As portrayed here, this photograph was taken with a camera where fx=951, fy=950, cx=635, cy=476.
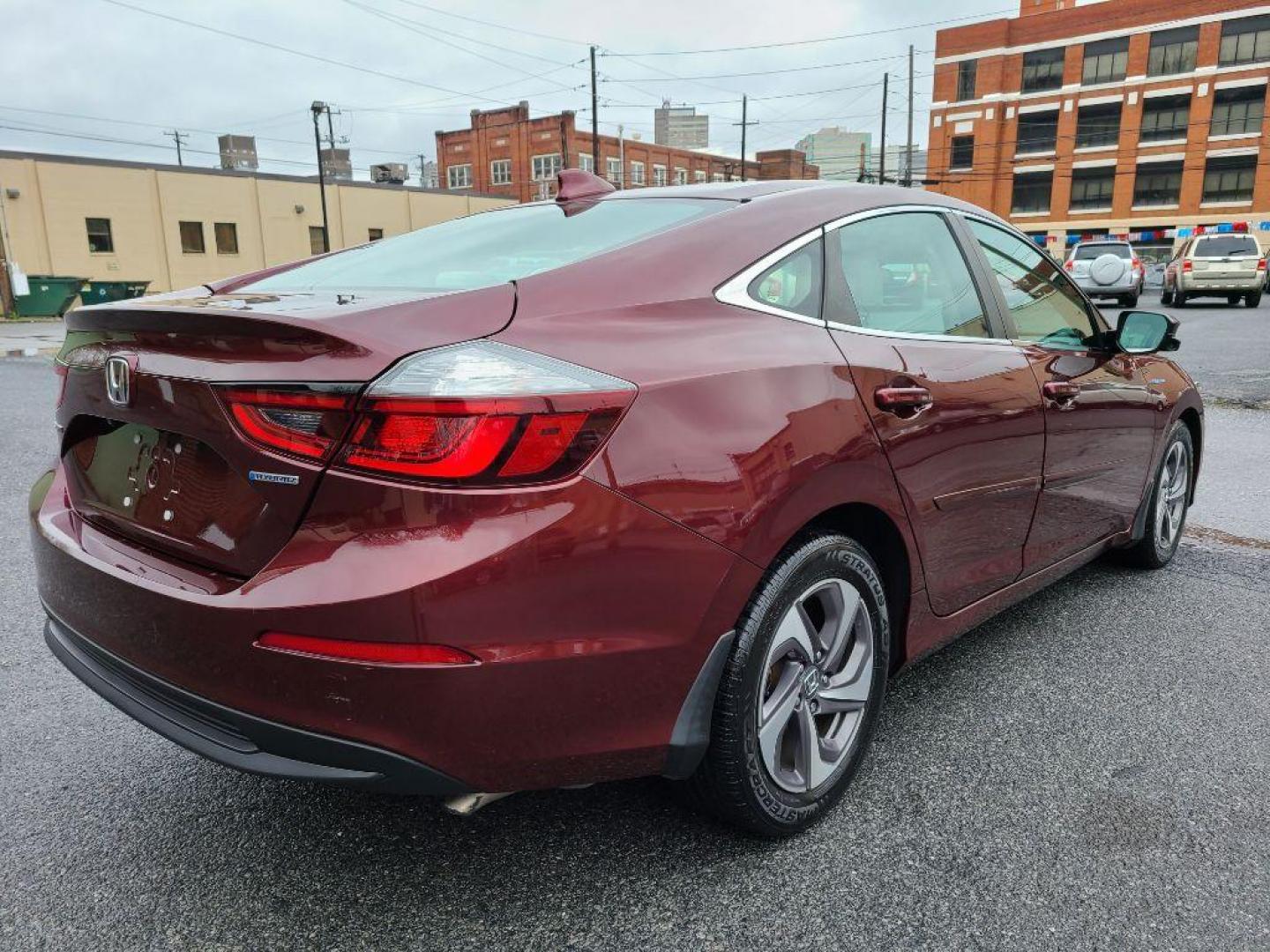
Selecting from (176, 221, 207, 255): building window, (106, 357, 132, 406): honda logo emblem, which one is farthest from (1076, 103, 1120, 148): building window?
(106, 357, 132, 406): honda logo emblem

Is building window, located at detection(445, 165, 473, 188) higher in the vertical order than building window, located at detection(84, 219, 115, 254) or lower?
higher

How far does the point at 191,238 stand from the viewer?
40562mm

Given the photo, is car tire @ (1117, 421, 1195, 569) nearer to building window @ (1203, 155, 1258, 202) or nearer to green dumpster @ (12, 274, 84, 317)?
green dumpster @ (12, 274, 84, 317)

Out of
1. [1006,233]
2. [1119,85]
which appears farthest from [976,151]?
[1006,233]

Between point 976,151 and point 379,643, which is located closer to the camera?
point 379,643

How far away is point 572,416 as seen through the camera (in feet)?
5.61

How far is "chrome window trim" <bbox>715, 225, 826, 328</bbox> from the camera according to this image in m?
2.18

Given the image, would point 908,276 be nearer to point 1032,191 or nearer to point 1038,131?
point 1032,191

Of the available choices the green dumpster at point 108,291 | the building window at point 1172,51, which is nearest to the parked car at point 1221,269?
the green dumpster at point 108,291

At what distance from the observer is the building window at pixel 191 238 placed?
1578 inches

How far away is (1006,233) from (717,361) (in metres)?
1.86

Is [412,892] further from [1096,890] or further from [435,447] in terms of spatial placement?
[1096,890]

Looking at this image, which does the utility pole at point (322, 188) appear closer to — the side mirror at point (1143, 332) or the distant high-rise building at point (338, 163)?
the distant high-rise building at point (338, 163)

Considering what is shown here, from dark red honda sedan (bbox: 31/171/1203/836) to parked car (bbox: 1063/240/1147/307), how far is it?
2036 centimetres
